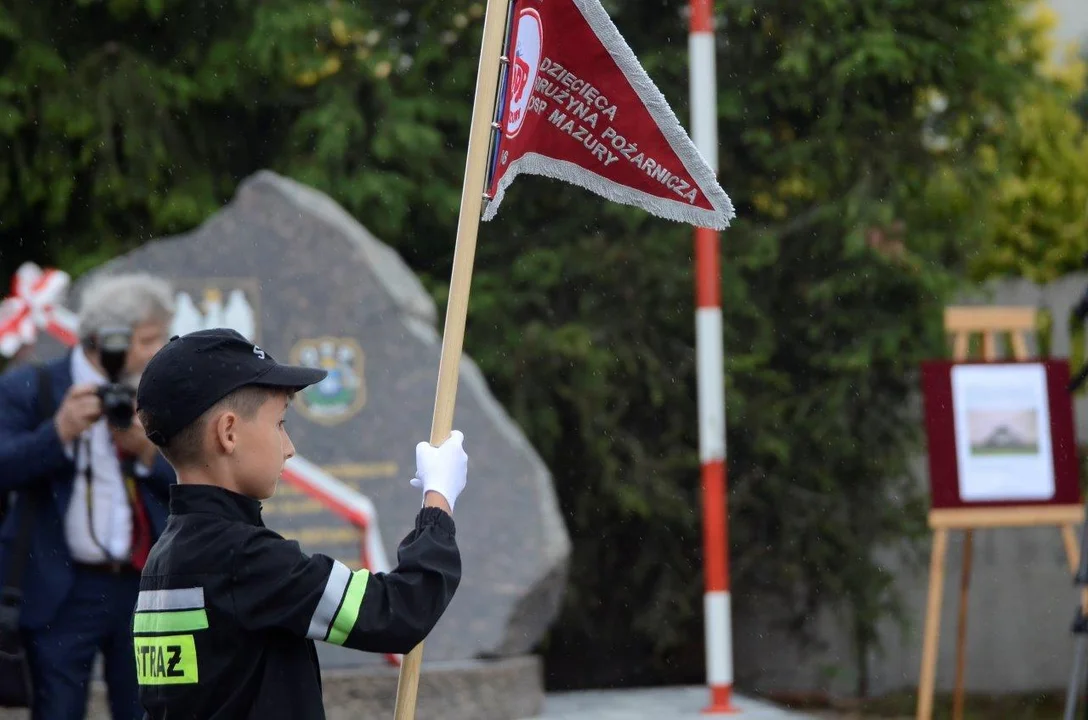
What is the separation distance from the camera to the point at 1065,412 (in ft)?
20.7

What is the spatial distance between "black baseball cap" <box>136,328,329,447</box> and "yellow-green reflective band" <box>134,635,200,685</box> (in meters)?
0.29

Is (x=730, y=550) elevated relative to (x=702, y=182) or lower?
lower

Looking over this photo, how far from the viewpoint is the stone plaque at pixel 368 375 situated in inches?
235

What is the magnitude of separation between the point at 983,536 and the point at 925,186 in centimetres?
188

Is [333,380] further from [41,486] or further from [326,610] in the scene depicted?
[326,610]

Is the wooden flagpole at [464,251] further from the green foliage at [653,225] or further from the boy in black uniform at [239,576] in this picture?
the green foliage at [653,225]

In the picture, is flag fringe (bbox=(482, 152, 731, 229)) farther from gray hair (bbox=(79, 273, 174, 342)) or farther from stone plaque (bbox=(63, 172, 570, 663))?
stone plaque (bbox=(63, 172, 570, 663))

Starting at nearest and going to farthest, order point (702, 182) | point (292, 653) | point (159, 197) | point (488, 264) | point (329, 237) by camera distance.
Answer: point (292, 653) < point (702, 182) < point (329, 237) < point (159, 197) < point (488, 264)

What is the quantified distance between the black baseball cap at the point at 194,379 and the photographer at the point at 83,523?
1.56m

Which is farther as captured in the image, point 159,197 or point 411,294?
point 159,197

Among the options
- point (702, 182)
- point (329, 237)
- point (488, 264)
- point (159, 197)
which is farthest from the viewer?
point (488, 264)

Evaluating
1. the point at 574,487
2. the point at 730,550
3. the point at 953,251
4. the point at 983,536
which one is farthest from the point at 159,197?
the point at 983,536

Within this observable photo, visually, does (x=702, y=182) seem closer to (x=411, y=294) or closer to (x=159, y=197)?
(x=411, y=294)

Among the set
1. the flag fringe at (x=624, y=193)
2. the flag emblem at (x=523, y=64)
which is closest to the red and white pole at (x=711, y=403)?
the flag fringe at (x=624, y=193)
